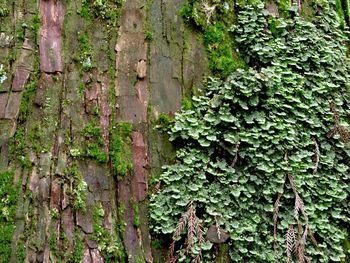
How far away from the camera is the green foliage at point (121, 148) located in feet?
9.03

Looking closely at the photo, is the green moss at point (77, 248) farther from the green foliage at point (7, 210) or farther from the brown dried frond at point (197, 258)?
the brown dried frond at point (197, 258)

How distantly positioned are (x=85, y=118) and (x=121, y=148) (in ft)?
0.96

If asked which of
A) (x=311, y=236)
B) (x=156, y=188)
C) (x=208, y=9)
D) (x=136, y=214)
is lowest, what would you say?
(x=311, y=236)

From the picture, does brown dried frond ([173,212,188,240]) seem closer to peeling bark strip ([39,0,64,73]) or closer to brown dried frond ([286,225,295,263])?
brown dried frond ([286,225,295,263])

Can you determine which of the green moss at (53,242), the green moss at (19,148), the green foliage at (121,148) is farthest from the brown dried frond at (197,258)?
the green moss at (19,148)

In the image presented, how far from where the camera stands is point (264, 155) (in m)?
2.98

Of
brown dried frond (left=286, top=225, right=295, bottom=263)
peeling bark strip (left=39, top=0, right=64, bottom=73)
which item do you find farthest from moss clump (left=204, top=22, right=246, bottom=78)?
brown dried frond (left=286, top=225, right=295, bottom=263)

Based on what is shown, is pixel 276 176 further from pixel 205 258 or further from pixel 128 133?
pixel 128 133

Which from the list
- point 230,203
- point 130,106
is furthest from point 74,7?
point 230,203

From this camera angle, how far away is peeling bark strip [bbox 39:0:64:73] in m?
2.84

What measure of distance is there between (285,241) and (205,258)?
23.0 inches

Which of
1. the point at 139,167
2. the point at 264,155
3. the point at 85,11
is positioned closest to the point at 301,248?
the point at 264,155

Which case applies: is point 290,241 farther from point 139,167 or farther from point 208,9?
point 208,9

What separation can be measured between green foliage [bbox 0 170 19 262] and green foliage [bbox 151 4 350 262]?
0.82 m
